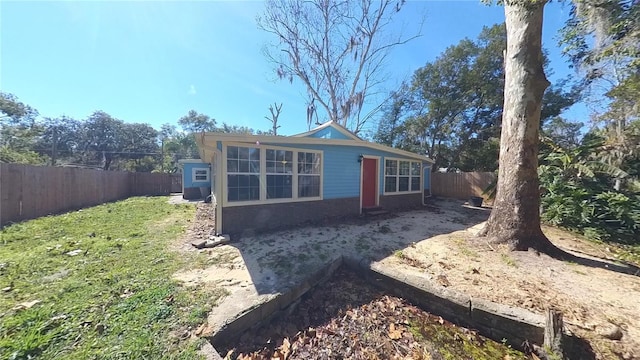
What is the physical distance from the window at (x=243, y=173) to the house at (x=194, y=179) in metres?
9.22

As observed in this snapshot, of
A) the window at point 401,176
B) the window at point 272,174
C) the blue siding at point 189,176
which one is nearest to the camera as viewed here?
the window at point 272,174

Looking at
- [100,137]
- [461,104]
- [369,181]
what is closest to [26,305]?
[369,181]

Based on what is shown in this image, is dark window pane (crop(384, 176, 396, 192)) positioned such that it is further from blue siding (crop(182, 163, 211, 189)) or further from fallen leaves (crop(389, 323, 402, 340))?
blue siding (crop(182, 163, 211, 189))

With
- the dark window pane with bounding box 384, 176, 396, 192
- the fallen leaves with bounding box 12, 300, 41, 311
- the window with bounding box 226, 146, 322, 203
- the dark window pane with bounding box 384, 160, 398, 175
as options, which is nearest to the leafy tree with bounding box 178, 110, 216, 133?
the dark window pane with bounding box 384, 160, 398, 175

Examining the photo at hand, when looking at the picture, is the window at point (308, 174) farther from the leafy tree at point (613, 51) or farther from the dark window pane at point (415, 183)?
the leafy tree at point (613, 51)

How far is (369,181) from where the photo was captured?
29.3ft

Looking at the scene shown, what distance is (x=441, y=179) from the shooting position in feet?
50.8

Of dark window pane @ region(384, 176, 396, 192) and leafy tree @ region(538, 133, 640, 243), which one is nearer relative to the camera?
leafy tree @ region(538, 133, 640, 243)

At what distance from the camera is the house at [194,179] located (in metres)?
13.8

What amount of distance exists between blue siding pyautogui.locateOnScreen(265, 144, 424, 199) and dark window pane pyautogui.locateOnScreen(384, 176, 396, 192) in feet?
4.94

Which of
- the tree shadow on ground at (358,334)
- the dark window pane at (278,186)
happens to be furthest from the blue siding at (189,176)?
the tree shadow on ground at (358,334)

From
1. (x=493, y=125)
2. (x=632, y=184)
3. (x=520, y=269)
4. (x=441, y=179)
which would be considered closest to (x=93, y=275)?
(x=520, y=269)

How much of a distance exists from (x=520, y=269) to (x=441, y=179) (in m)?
12.5

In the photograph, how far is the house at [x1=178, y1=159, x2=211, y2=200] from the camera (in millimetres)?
13750
